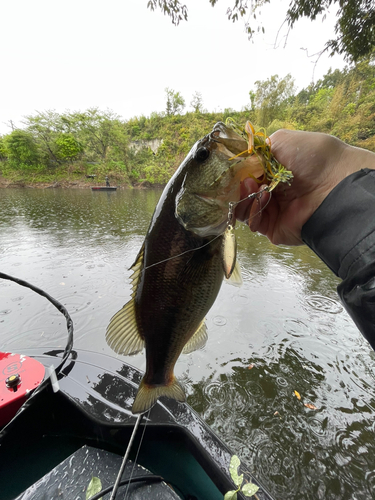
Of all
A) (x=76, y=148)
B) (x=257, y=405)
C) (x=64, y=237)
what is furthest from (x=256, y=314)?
(x=76, y=148)

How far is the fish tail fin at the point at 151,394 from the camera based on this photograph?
1.29 m

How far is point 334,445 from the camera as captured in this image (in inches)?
80.4

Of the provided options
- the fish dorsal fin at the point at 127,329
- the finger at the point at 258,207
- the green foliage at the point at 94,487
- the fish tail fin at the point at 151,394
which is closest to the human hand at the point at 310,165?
the finger at the point at 258,207

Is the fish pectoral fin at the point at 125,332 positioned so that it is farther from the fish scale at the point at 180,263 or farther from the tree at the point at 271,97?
the tree at the point at 271,97

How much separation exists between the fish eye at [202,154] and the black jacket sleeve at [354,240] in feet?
2.28

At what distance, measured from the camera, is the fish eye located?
1.14m

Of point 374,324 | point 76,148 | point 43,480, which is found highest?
point 76,148

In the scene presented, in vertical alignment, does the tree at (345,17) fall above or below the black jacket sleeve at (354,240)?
above

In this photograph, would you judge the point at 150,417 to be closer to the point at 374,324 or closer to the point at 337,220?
the point at 374,324

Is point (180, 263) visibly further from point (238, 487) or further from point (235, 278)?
point (238, 487)

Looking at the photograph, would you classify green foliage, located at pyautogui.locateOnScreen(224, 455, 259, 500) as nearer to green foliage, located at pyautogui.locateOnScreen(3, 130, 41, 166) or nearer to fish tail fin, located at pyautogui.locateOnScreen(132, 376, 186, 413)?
fish tail fin, located at pyautogui.locateOnScreen(132, 376, 186, 413)

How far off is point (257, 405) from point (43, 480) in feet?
6.44

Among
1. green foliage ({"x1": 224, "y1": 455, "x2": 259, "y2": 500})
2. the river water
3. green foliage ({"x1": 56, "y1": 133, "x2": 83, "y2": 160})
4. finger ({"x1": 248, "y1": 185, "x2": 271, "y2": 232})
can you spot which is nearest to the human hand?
finger ({"x1": 248, "y1": 185, "x2": 271, "y2": 232})

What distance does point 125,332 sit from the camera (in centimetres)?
132
